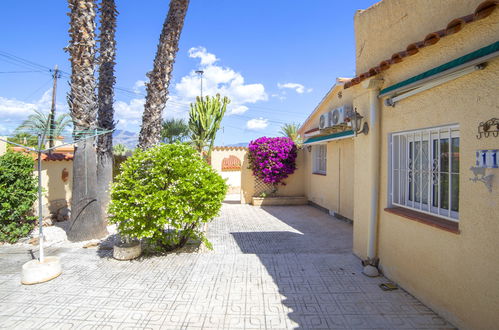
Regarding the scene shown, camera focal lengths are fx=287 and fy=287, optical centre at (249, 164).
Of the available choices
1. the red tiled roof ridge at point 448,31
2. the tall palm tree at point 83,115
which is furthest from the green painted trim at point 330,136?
the tall palm tree at point 83,115

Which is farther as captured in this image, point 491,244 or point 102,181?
point 102,181

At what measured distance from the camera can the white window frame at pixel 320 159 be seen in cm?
1307

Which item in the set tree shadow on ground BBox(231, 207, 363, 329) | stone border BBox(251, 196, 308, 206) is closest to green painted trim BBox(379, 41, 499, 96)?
tree shadow on ground BBox(231, 207, 363, 329)

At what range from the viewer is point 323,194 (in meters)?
12.7

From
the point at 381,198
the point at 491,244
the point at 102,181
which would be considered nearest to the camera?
the point at 491,244

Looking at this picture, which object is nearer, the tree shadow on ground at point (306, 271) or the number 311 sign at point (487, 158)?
the number 311 sign at point (487, 158)

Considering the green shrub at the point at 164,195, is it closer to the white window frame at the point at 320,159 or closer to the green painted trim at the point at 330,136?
the green painted trim at the point at 330,136

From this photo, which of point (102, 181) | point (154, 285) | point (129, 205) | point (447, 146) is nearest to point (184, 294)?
point (154, 285)

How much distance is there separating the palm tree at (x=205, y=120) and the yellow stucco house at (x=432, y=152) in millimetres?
11468

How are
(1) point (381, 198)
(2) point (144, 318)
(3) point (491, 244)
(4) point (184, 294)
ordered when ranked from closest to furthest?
(3) point (491, 244), (2) point (144, 318), (4) point (184, 294), (1) point (381, 198)

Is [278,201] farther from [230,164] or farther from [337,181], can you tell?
[230,164]

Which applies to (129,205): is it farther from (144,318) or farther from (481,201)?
(481,201)

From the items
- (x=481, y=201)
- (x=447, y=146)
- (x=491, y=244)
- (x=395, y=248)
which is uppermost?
(x=447, y=146)

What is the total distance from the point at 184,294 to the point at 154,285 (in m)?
0.72
